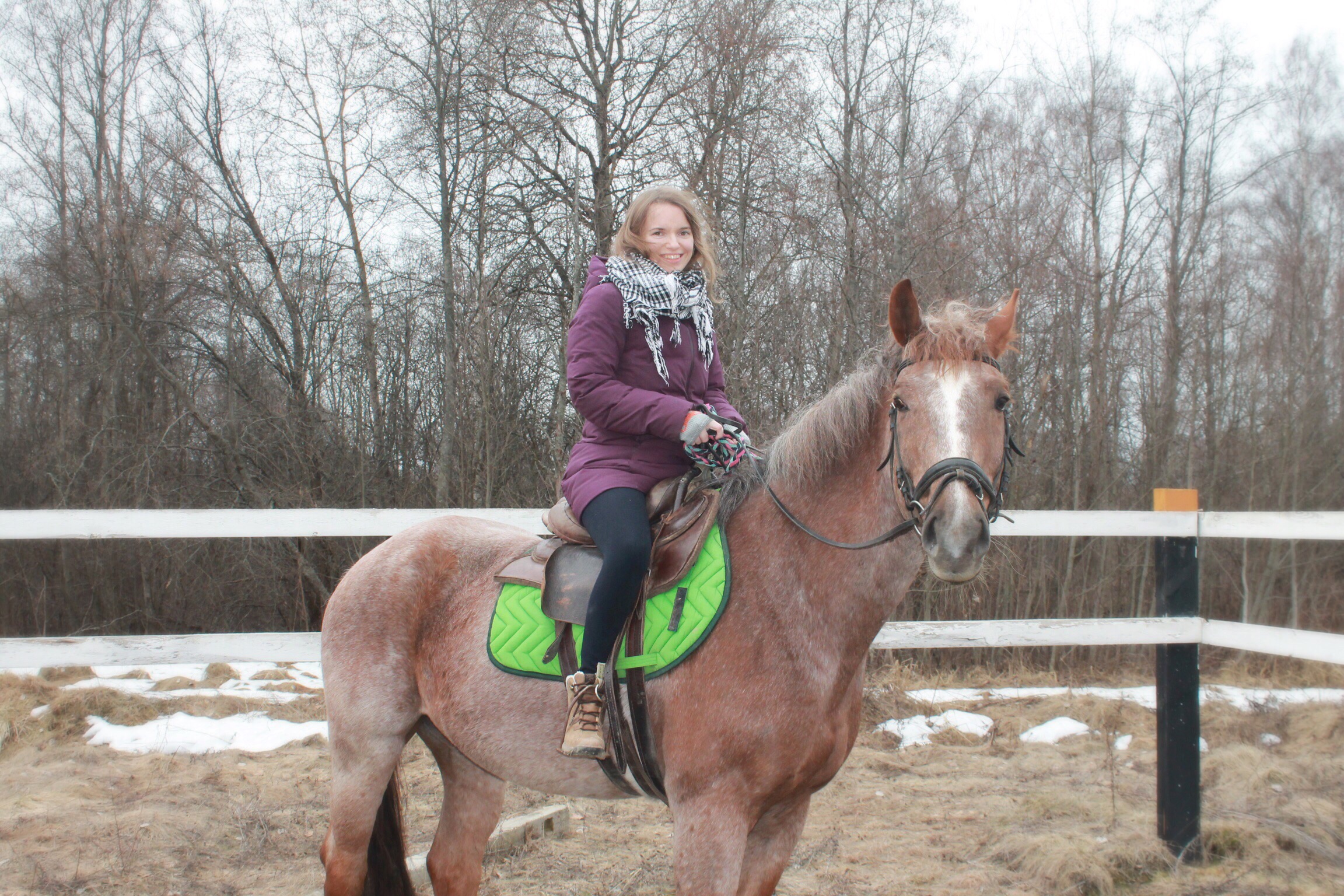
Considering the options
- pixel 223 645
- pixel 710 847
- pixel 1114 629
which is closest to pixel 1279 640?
pixel 1114 629

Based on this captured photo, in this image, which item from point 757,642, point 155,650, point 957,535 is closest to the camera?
point 957,535

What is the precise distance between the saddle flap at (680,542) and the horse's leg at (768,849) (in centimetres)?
76

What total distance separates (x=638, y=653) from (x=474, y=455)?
26.4 feet

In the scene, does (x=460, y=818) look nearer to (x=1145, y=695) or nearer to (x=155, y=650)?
(x=155, y=650)

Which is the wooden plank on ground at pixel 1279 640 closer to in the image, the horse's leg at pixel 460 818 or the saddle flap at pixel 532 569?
the saddle flap at pixel 532 569

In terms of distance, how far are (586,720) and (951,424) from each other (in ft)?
4.15

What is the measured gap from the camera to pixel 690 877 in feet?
7.23

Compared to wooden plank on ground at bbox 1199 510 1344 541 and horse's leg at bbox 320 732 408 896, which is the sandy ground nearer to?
horse's leg at bbox 320 732 408 896

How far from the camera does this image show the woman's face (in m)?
A: 2.74

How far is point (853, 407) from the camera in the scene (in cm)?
237

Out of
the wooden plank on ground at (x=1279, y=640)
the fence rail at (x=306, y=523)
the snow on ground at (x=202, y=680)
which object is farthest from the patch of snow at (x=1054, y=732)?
the snow on ground at (x=202, y=680)

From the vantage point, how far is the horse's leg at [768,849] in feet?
8.26

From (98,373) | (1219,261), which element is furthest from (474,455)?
(1219,261)

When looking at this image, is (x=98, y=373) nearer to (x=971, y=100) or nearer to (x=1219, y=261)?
(x=971, y=100)
